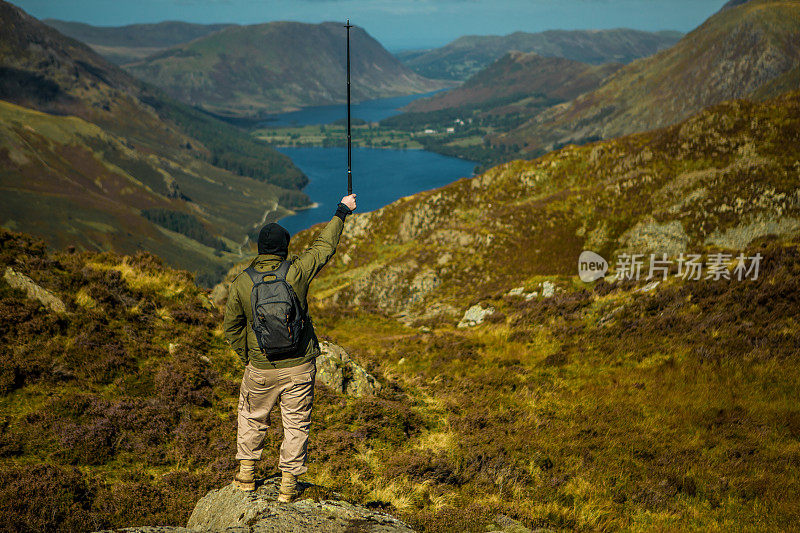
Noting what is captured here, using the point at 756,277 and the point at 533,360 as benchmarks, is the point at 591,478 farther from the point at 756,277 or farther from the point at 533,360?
the point at 756,277

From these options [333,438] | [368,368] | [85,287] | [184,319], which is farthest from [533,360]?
[85,287]

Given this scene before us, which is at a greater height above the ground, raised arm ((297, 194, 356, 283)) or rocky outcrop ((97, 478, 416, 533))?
raised arm ((297, 194, 356, 283))

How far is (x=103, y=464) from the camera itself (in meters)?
8.85

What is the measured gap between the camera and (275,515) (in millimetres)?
6680

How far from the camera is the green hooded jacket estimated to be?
22.8ft

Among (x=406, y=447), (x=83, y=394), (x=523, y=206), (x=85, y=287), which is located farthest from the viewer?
(x=523, y=206)

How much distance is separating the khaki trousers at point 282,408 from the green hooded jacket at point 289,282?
0.18 metres

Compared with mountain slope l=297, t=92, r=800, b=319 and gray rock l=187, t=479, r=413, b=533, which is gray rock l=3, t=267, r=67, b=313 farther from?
mountain slope l=297, t=92, r=800, b=319

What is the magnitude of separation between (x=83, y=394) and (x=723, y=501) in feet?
46.0

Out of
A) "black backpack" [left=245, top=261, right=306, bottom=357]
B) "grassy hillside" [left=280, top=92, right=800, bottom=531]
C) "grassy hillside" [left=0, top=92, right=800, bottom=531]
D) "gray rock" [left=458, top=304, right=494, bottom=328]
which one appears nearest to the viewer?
"black backpack" [left=245, top=261, right=306, bottom=357]

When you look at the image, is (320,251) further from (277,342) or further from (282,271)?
(277,342)

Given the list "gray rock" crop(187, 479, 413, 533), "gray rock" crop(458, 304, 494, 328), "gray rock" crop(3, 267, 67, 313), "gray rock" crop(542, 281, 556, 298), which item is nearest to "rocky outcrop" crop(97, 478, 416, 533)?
"gray rock" crop(187, 479, 413, 533)

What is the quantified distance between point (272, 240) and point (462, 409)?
957cm

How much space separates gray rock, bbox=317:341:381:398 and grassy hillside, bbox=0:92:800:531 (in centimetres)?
59
